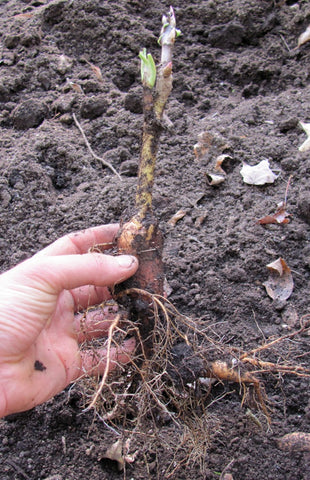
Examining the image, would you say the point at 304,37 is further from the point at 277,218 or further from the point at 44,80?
the point at 44,80

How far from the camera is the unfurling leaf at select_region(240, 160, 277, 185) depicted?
200 cm

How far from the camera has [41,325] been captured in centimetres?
128

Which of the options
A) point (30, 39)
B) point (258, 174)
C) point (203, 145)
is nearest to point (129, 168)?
point (203, 145)

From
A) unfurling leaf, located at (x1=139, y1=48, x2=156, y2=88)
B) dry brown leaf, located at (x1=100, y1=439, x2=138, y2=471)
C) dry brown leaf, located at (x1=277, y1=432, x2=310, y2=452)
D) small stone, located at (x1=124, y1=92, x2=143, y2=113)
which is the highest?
unfurling leaf, located at (x1=139, y1=48, x2=156, y2=88)

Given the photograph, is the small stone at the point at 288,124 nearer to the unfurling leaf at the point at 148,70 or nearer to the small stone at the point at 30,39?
the unfurling leaf at the point at 148,70

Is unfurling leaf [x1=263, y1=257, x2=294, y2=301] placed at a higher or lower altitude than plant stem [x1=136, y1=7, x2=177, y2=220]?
lower

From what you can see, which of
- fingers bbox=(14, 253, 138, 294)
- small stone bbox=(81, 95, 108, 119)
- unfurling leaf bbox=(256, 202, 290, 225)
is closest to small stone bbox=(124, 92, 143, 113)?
small stone bbox=(81, 95, 108, 119)

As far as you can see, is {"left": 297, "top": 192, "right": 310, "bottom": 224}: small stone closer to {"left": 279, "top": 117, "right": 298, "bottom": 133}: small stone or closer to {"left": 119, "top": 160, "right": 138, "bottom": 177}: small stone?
{"left": 279, "top": 117, "right": 298, "bottom": 133}: small stone

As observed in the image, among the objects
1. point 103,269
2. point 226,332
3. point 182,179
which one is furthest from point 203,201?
point 103,269

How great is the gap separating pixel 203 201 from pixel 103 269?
0.91 m

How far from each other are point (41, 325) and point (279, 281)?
0.95m

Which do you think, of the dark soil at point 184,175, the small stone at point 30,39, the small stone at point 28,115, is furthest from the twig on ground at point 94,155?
the small stone at point 30,39

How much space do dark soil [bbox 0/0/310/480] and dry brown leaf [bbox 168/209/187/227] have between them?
0.03 metres

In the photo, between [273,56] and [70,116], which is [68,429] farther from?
[273,56]
